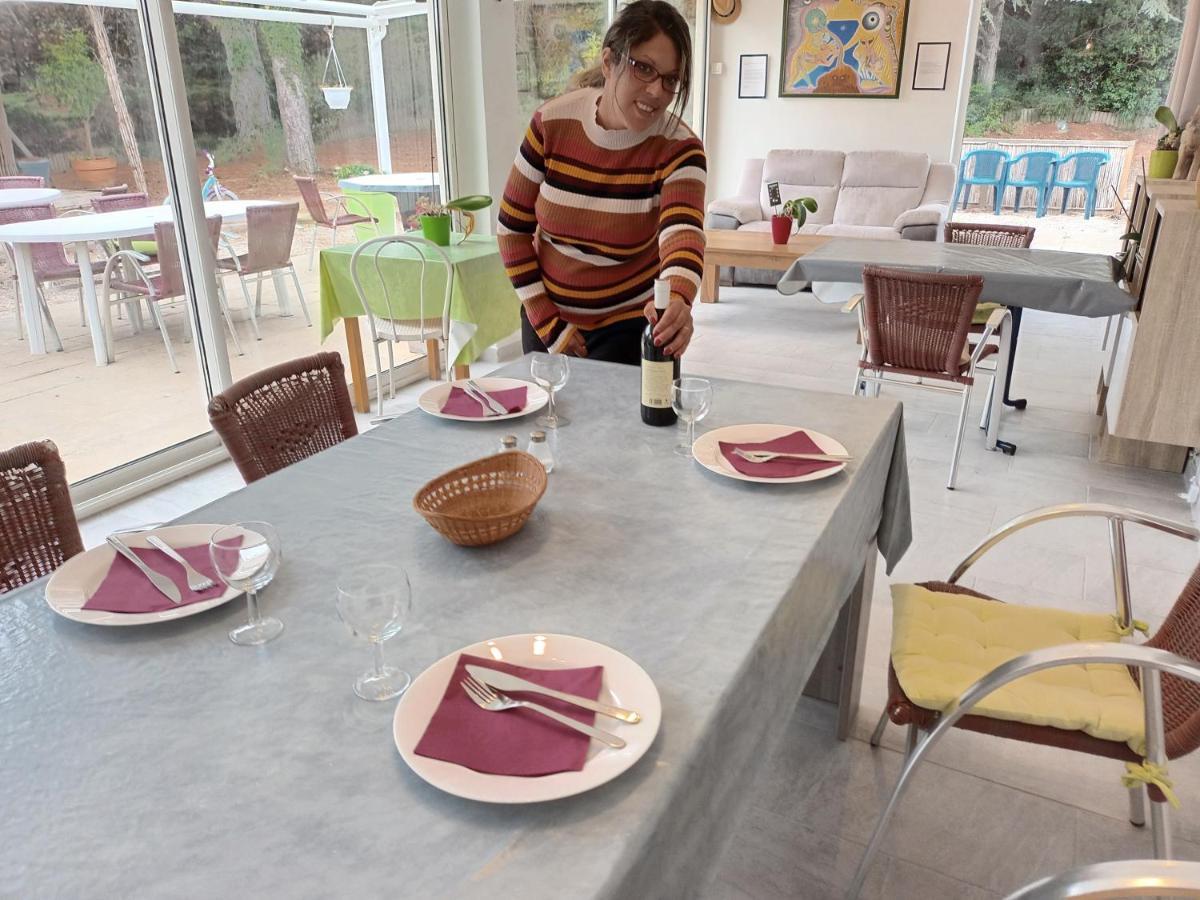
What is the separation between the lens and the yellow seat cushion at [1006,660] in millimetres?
1234

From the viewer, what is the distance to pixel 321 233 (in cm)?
403

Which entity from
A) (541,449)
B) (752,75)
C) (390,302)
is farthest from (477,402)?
(752,75)

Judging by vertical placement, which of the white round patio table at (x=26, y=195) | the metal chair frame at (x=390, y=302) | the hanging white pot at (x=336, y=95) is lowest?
the metal chair frame at (x=390, y=302)

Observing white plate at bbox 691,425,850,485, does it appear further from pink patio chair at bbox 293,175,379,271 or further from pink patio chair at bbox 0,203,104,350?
pink patio chair at bbox 293,175,379,271

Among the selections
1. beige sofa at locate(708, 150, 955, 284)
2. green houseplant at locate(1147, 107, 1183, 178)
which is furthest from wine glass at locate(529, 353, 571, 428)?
beige sofa at locate(708, 150, 955, 284)

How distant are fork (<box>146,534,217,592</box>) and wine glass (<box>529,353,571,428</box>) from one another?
691 mm

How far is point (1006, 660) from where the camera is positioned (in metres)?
1.36

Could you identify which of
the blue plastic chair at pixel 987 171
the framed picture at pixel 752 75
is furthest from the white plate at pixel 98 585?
the framed picture at pixel 752 75

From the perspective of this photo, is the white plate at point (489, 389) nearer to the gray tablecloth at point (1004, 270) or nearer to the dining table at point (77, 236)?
the dining table at point (77, 236)

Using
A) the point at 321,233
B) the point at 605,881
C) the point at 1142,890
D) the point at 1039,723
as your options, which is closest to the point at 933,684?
the point at 1039,723

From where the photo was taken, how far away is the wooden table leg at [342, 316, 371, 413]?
12.6 ft

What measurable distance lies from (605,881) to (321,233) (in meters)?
3.85

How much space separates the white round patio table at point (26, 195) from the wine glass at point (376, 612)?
107 inches

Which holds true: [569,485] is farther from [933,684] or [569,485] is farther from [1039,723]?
[1039,723]
